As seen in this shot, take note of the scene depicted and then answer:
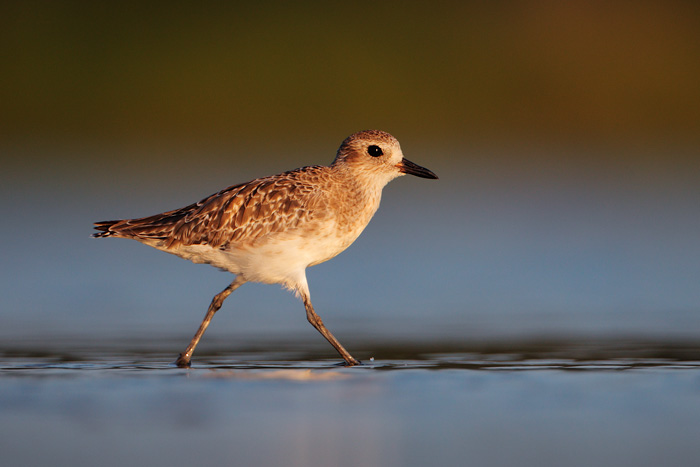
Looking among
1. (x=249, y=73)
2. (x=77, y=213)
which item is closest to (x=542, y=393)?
(x=77, y=213)

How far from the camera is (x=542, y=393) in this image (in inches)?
310

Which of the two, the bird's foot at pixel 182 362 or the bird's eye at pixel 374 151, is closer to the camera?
the bird's foot at pixel 182 362

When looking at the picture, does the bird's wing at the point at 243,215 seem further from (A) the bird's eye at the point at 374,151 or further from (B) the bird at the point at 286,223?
(A) the bird's eye at the point at 374,151

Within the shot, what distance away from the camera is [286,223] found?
399 inches

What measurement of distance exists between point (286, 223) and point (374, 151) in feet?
4.01

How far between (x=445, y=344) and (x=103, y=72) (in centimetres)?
1881

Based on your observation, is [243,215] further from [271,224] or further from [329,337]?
[329,337]

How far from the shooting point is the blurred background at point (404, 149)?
1278 centimetres

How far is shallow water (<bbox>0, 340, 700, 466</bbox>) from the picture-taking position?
6285mm

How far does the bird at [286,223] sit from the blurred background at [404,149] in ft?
3.41

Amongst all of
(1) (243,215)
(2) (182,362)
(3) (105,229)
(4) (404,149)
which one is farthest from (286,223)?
(4) (404,149)

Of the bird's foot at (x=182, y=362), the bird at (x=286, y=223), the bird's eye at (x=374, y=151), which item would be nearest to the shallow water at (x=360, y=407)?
the bird's foot at (x=182, y=362)

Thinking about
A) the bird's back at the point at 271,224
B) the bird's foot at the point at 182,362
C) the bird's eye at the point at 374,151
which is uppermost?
the bird's eye at the point at 374,151

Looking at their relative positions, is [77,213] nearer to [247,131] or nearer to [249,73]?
[247,131]
